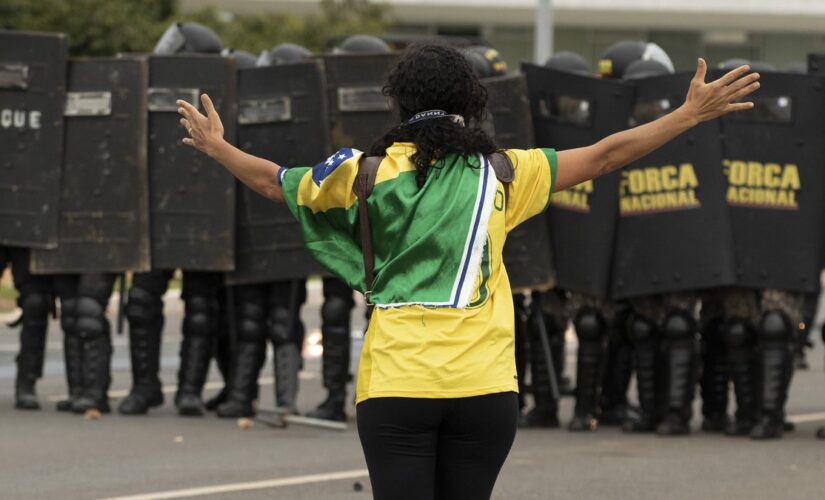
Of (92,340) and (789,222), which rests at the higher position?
(789,222)

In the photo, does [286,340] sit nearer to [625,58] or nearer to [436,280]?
[625,58]

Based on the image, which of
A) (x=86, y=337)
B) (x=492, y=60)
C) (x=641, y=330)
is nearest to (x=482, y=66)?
(x=492, y=60)

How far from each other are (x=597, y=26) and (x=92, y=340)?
37537 millimetres

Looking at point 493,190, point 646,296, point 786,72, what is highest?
point 786,72

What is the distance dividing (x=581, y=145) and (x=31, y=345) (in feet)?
11.3

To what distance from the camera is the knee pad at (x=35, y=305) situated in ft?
34.8

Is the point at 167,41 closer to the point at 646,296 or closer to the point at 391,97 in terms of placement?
the point at 646,296

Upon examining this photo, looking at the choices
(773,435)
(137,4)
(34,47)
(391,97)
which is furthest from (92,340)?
(137,4)

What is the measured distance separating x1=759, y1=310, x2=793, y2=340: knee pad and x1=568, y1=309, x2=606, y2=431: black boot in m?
0.97

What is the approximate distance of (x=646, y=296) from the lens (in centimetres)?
992

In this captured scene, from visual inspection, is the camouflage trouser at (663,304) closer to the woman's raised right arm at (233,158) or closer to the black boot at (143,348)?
the black boot at (143,348)

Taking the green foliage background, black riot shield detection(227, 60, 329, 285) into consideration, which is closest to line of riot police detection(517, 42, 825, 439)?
black riot shield detection(227, 60, 329, 285)

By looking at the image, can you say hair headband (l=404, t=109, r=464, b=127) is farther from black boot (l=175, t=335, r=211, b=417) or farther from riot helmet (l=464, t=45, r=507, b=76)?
black boot (l=175, t=335, r=211, b=417)

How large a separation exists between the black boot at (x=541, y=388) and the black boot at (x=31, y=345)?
2884 mm
